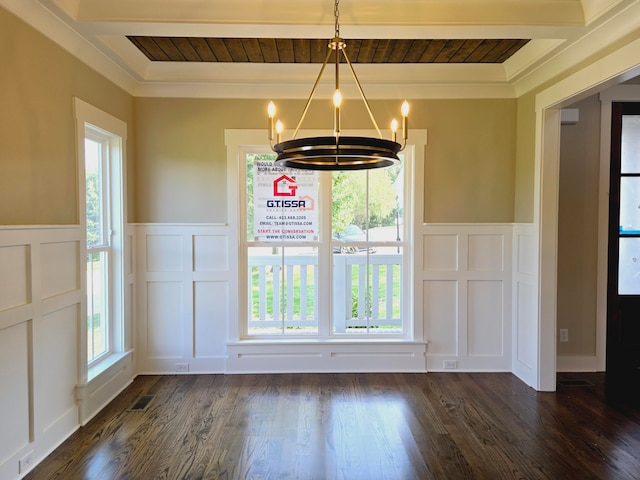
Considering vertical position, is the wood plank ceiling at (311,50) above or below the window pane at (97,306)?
above

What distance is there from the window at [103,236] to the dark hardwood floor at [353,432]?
49cm

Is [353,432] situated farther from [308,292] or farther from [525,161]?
[525,161]

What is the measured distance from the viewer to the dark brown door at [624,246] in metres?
3.53

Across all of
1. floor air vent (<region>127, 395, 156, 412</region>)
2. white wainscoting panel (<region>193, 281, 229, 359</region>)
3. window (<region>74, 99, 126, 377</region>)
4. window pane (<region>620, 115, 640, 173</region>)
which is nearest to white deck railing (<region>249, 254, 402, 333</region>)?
white wainscoting panel (<region>193, 281, 229, 359</region>)

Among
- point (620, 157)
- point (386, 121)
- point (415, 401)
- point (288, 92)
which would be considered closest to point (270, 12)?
point (288, 92)

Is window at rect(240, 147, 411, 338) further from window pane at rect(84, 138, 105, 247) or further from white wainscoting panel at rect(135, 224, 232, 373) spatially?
window pane at rect(84, 138, 105, 247)

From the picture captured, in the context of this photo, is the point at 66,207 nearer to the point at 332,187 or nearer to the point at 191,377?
the point at 191,377

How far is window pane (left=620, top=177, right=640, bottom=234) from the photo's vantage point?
3.58 meters

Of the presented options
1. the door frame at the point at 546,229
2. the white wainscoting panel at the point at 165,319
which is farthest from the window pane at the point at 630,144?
the white wainscoting panel at the point at 165,319

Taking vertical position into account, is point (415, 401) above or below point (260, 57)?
below

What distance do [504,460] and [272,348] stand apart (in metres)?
2.00

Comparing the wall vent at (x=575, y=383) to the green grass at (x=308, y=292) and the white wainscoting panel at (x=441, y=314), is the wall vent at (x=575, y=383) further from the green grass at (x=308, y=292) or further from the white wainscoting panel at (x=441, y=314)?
the green grass at (x=308, y=292)

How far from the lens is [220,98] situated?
347 cm

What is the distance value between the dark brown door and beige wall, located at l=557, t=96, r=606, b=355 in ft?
0.54
